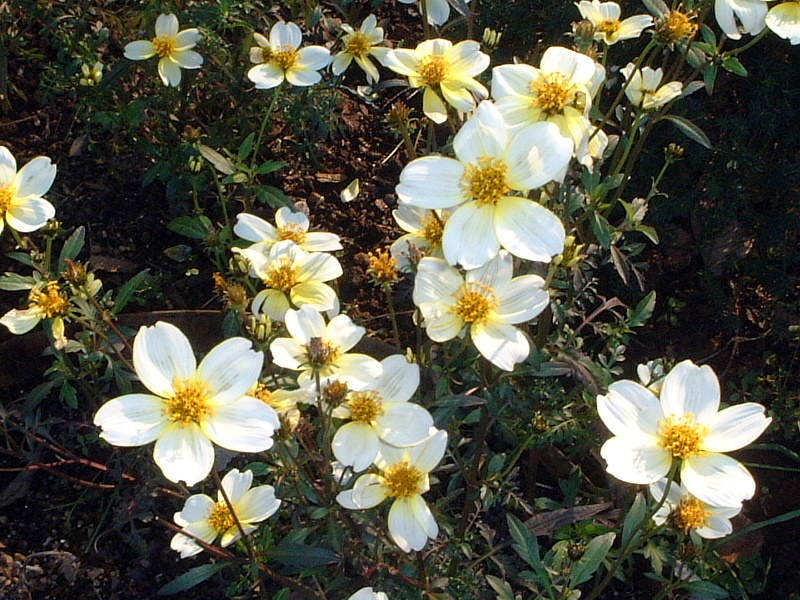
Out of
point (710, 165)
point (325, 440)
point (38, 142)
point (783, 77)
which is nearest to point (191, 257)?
point (38, 142)

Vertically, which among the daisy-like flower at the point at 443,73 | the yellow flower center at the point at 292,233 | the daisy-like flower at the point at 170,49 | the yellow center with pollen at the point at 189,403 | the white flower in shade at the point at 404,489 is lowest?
the white flower in shade at the point at 404,489

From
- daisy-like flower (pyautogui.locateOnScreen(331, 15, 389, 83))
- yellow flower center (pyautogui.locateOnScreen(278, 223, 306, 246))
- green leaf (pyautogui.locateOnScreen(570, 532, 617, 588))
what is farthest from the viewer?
daisy-like flower (pyautogui.locateOnScreen(331, 15, 389, 83))

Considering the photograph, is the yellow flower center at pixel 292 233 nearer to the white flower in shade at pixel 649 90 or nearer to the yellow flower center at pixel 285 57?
the yellow flower center at pixel 285 57

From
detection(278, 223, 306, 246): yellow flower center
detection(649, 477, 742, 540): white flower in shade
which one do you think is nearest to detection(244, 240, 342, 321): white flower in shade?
detection(278, 223, 306, 246): yellow flower center

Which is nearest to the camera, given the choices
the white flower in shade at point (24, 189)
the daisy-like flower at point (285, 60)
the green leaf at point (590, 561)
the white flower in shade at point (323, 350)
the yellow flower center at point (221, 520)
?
the white flower in shade at point (323, 350)

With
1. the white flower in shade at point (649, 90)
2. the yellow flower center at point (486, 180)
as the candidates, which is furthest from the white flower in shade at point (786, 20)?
the yellow flower center at point (486, 180)

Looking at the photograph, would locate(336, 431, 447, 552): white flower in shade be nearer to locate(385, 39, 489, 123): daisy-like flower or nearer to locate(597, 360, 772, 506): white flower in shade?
locate(597, 360, 772, 506): white flower in shade

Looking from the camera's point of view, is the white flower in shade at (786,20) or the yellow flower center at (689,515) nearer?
the yellow flower center at (689,515)
